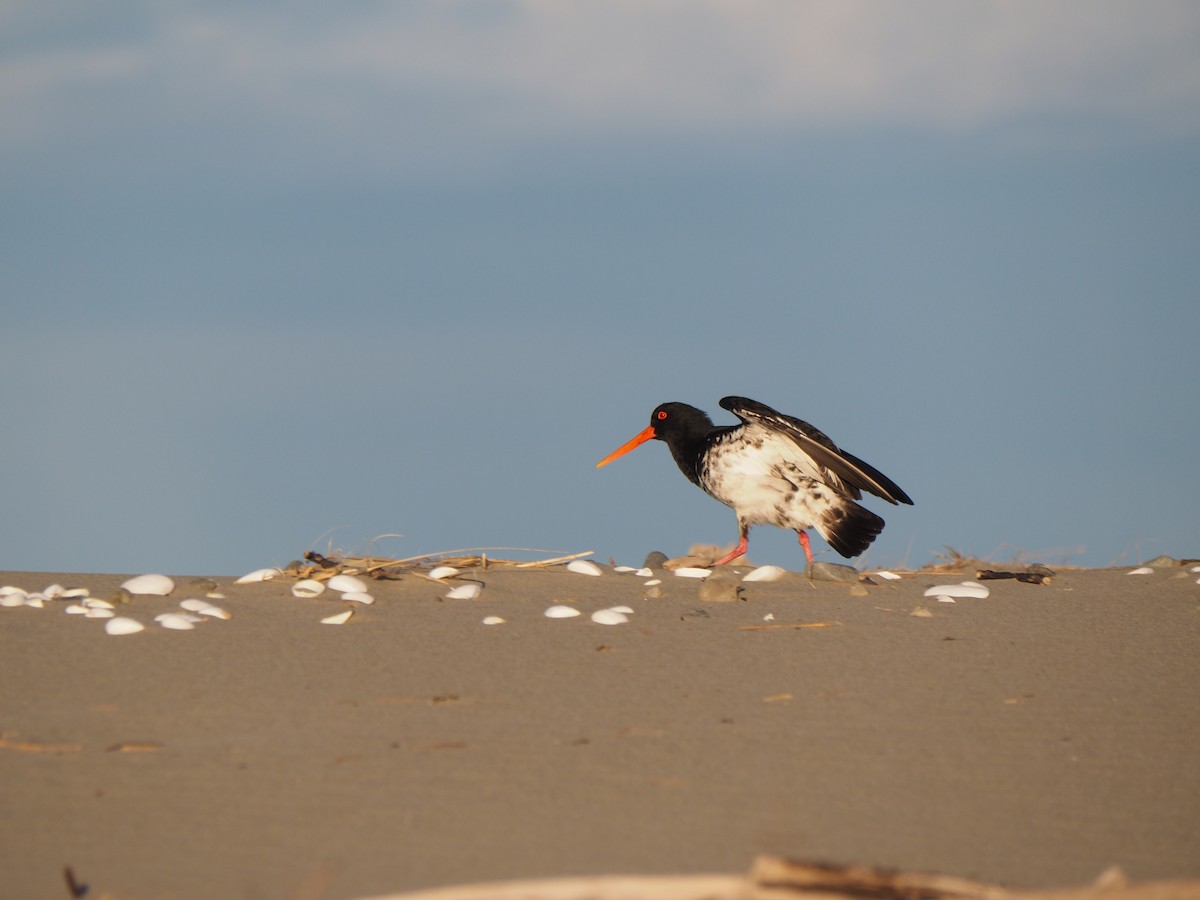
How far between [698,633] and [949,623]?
1.31m

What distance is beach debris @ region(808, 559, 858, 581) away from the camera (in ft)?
22.0

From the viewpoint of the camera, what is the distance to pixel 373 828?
2.95 m

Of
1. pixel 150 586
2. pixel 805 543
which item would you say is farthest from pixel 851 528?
pixel 150 586

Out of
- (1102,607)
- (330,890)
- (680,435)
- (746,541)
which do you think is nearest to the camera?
(330,890)

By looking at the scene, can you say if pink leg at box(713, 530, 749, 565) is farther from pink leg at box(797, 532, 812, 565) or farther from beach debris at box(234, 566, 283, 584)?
beach debris at box(234, 566, 283, 584)

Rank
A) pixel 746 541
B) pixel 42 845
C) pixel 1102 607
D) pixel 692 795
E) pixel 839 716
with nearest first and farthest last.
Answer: pixel 42 845 < pixel 692 795 < pixel 839 716 < pixel 1102 607 < pixel 746 541

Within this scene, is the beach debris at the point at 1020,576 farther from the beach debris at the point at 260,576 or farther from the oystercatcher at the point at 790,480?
the beach debris at the point at 260,576

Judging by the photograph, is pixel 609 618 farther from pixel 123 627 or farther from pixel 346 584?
pixel 123 627

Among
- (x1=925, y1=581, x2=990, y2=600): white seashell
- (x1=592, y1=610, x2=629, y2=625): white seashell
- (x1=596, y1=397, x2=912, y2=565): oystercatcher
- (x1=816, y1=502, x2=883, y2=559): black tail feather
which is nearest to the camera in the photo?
(x1=592, y1=610, x2=629, y2=625): white seashell

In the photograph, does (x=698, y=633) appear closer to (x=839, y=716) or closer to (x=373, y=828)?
(x=839, y=716)

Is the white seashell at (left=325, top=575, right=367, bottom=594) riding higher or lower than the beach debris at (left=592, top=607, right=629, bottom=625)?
higher

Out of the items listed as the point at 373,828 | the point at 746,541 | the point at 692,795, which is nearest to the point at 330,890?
the point at 373,828

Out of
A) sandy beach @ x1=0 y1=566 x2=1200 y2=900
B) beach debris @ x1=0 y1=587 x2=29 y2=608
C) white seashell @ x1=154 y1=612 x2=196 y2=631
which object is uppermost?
beach debris @ x1=0 y1=587 x2=29 y2=608

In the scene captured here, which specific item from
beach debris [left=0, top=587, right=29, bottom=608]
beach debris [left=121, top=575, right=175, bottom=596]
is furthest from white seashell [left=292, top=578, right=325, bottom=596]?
beach debris [left=0, top=587, right=29, bottom=608]
